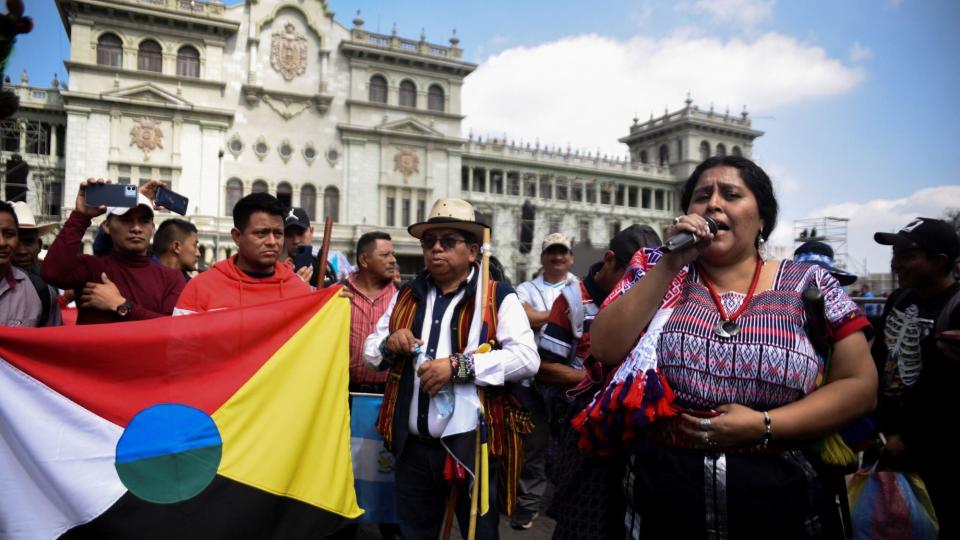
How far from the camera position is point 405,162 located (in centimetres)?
3741

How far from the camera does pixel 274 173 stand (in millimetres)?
34406

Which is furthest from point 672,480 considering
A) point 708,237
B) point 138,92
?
point 138,92

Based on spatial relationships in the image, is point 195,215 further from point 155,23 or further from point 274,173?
point 155,23

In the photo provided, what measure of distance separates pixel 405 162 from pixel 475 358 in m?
35.3

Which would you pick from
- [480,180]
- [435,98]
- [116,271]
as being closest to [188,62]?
[435,98]

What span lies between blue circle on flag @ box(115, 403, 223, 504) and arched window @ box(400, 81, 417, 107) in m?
36.7

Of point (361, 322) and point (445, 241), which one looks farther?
point (361, 322)

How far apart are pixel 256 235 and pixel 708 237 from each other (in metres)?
2.45

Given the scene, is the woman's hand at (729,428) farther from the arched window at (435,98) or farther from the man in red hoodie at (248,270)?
the arched window at (435,98)

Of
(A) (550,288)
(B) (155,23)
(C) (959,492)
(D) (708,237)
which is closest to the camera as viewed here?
(D) (708,237)

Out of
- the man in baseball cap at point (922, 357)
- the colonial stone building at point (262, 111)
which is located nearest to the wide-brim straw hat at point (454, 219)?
the man in baseball cap at point (922, 357)

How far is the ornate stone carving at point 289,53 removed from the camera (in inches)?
1373

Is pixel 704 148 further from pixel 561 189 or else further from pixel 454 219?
pixel 454 219

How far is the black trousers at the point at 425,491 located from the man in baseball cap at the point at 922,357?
81.7 inches
